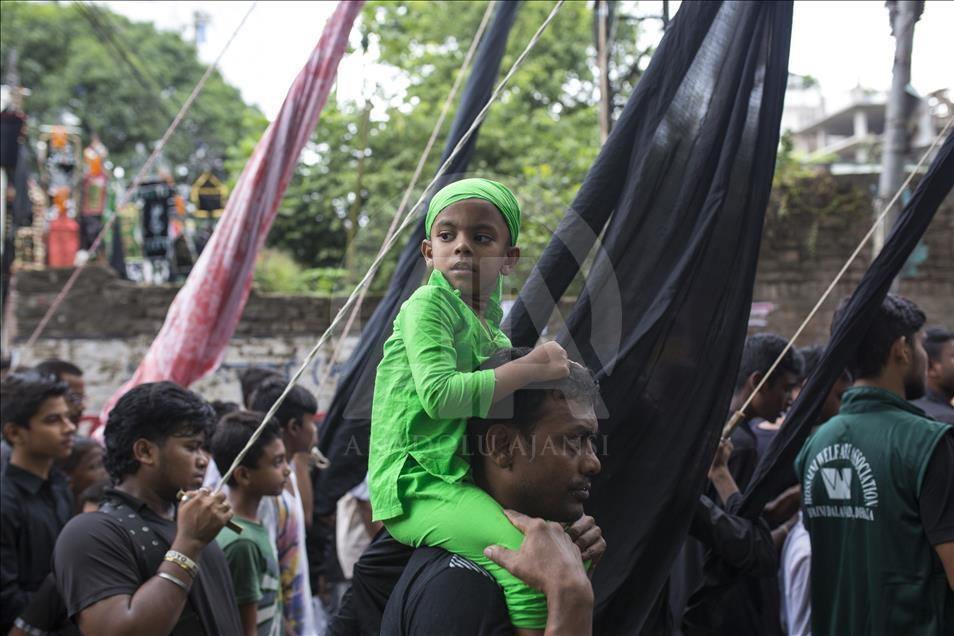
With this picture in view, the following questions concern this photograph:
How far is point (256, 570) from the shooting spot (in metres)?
3.40

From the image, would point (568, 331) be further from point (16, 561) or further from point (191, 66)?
point (191, 66)

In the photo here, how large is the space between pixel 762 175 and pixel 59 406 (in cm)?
301

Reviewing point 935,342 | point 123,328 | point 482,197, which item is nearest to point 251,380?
point 935,342

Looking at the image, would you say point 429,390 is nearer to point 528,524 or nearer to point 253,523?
point 528,524

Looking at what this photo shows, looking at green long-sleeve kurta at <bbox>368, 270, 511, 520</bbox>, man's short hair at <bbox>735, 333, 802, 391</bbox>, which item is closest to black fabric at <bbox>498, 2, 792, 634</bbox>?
green long-sleeve kurta at <bbox>368, 270, 511, 520</bbox>

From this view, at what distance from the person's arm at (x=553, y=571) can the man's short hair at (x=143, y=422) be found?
4.82 feet

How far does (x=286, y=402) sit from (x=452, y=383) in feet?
8.93

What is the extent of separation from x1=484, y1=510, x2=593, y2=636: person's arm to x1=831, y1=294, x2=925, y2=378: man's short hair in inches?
66.5

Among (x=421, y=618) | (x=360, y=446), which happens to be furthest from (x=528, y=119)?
(x=421, y=618)

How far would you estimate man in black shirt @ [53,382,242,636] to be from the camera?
260 cm

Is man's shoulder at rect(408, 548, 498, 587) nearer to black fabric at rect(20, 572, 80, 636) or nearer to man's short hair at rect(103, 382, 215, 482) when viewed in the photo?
man's short hair at rect(103, 382, 215, 482)

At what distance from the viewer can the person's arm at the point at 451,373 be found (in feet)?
6.60

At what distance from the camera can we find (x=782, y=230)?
10.5 m

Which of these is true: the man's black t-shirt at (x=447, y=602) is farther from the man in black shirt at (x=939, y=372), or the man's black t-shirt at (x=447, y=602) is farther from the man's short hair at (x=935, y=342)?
the man's short hair at (x=935, y=342)
